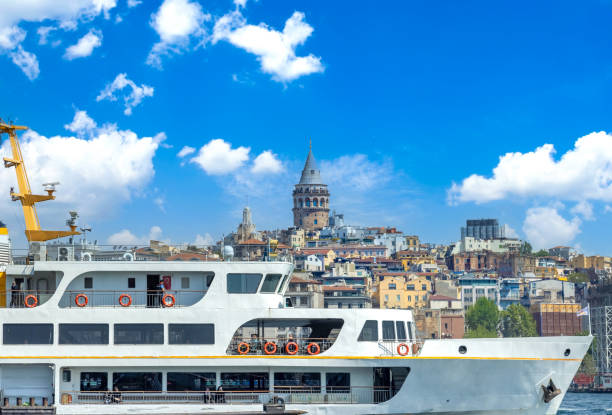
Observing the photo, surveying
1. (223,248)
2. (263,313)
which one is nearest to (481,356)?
(263,313)

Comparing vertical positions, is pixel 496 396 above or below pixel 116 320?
below


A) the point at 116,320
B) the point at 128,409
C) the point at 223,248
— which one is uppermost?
the point at 223,248

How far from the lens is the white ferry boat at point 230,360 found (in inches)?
984

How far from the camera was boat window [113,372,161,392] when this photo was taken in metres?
25.1

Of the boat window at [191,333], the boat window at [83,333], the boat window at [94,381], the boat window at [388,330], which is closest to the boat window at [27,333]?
the boat window at [83,333]

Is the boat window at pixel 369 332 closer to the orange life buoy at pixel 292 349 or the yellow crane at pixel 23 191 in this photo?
the orange life buoy at pixel 292 349

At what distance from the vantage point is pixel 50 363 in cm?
2497

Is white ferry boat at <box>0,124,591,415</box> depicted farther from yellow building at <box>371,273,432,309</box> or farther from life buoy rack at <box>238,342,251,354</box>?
yellow building at <box>371,273,432,309</box>

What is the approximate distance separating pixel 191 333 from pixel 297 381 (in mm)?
3061

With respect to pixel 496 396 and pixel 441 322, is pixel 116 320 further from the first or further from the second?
A: pixel 441 322

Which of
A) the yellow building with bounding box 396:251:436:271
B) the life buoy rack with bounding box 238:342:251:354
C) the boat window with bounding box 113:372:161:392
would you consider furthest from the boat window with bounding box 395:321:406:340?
the yellow building with bounding box 396:251:436:271

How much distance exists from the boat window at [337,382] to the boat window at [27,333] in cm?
734

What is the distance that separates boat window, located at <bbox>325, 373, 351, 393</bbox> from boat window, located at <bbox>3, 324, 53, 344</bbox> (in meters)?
7.34

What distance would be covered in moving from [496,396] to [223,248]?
8.47 meters
